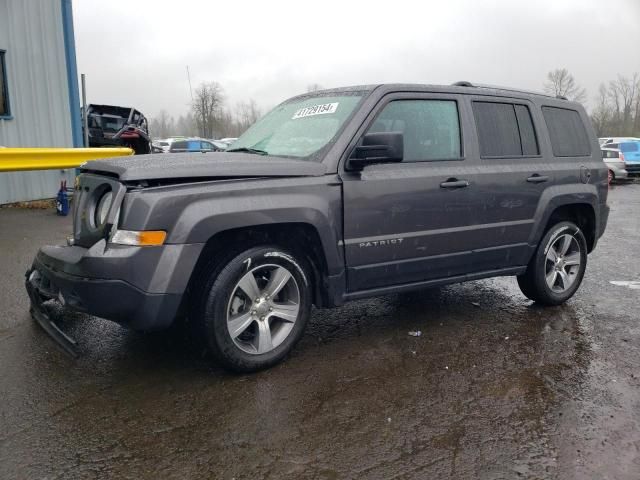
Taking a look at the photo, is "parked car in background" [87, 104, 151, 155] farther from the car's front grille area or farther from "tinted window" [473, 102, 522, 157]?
the car's front grille area

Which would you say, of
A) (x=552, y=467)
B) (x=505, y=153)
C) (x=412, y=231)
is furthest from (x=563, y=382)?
(x=505, y=153)

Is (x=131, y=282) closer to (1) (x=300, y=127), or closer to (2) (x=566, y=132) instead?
(1) (x=300, y=127)

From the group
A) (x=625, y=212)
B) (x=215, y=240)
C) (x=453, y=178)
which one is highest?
(x=453, y=178)

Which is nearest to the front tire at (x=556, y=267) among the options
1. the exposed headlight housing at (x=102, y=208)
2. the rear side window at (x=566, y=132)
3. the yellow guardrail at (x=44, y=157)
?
the rear side window at (x=566, y=132)

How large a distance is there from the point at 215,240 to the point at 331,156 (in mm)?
972

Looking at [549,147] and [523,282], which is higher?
[549,147]

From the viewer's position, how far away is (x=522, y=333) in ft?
14.2

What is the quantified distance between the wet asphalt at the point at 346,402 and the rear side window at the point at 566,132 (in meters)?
1.50

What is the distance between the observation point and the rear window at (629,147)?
898 inches

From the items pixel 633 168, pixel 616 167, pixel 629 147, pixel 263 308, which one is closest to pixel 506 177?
pixel 263 308

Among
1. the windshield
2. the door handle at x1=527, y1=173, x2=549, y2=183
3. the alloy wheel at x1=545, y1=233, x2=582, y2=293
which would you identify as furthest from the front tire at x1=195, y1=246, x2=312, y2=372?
the alloy wheel at x1=545, y1=233, x2=582, y2=293

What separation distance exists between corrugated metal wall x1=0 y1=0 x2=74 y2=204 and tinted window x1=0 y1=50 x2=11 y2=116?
0.07 meters

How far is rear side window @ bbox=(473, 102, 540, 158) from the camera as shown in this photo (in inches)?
173

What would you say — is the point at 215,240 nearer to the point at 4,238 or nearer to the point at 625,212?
the point at 4,238
